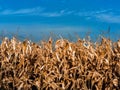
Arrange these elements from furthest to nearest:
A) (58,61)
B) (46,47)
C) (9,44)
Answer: (9,44) → (46,47) → (58,61)

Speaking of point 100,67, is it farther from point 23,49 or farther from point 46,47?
point 23,49

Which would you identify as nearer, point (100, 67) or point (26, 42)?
point (100, 67)

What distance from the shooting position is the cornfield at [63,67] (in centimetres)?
1075

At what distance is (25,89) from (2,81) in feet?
3.40

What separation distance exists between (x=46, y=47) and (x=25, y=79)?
1.19 meters

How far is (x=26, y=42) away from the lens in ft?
42.1

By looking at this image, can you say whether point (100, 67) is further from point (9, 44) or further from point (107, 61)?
point (9, 44)

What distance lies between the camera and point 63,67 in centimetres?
1112

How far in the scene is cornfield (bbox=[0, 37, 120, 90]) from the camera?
35.3 ft

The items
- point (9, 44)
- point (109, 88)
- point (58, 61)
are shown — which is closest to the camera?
point (109, 88)

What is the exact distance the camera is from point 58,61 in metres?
11.3

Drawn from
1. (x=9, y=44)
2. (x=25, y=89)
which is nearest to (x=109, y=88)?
(x=25, y=89)

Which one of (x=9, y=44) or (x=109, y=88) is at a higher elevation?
(x=9, y=44)

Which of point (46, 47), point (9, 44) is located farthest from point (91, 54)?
point (9, 44)
